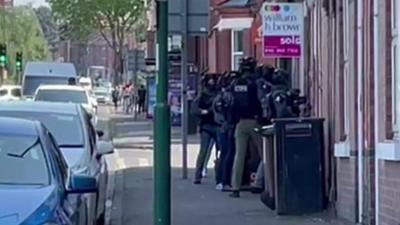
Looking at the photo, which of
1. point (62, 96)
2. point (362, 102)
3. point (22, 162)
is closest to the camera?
point (22, 162)

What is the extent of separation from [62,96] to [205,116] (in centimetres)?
1437

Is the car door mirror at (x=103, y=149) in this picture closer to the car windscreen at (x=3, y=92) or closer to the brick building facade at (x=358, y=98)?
the brick building facade at (x=358, y=98)

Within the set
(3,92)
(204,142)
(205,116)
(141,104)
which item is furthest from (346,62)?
(141,104)

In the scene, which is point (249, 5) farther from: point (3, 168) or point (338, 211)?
point (3, 168)

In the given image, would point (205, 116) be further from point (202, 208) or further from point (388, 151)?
point (388, 151)

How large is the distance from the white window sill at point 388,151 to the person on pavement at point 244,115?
4.94 m

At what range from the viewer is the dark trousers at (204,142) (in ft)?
63.9

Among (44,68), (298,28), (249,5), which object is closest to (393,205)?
(298,28)

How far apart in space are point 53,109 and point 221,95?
13.6 feet

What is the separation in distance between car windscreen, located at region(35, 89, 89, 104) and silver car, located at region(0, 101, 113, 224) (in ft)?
59.0

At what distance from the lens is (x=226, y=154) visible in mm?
18438

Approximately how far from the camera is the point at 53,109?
1391cm

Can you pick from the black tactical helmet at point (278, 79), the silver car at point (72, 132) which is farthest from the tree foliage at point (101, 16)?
the silver car at point (72, 132)

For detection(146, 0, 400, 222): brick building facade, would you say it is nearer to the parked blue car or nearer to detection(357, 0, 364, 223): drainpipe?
detection(357, 0, 364, 223): drainpipe
